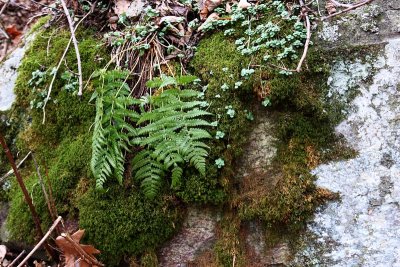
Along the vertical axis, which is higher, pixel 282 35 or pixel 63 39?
pixel 63 39

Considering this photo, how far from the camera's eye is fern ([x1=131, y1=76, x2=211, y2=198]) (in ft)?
10.3

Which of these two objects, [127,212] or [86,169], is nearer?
[127,212]

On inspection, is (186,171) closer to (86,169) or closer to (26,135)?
(86,169)

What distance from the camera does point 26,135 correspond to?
13.3ft

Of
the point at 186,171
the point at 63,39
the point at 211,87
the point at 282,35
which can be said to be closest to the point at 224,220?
the point at 186,171

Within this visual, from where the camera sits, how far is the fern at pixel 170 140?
315 cm

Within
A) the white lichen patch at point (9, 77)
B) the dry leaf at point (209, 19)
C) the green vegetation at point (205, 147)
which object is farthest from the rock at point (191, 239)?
the white lichen patch at point (9, 77)

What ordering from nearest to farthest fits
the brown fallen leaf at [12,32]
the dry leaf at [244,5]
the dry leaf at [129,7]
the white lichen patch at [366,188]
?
the white lichen patch at [366,188]
the dry leaf at [244,5]
the dry leaf at [129,7]
the brown fallen leaf at [12,32]

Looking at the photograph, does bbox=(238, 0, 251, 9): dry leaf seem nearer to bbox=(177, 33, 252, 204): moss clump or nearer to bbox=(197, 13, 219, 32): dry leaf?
bbox=(197, 13, 219, 32): dry leaf

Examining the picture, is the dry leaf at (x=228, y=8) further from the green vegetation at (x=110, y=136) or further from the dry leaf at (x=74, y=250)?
the dry leaf at (x=74, y=250)

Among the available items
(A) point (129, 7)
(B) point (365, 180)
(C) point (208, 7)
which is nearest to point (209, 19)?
(C) point (208, 7)

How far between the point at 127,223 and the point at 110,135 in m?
0.70

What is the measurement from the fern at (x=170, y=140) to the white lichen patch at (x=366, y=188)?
37.4 inches

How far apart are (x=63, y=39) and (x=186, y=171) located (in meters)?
2.04
